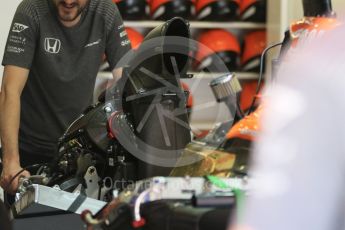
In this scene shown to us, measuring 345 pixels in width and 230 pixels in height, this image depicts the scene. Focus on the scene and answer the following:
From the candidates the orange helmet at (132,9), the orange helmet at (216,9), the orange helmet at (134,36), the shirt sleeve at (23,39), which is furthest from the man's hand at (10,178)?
the orange helmet at (216,9)

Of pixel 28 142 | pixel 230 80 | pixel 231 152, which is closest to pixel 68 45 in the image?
pixel 28 142

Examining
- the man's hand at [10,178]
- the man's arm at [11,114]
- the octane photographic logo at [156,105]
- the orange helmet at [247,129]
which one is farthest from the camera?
the man's arm at [11,114]

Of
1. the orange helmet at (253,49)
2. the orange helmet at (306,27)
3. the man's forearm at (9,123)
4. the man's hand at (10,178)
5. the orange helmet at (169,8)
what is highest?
the orange helmet at (306,27)

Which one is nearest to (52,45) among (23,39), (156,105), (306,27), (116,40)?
(23,39)

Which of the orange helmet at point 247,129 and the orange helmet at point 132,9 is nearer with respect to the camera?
the orange helmet at point 247,129

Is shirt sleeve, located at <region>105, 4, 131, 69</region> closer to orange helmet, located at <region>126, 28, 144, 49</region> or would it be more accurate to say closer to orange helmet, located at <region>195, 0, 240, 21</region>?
orange helmet, located at <region>126, 28, 144, 49</region>

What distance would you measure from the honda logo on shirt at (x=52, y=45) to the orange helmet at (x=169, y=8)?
180cm

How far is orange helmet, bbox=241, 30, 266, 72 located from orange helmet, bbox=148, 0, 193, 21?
1.41ft

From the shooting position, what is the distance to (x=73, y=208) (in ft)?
3.35

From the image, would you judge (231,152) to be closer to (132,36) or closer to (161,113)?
(161,113)

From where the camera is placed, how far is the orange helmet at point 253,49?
3843 mm

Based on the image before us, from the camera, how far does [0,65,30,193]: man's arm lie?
167 cm

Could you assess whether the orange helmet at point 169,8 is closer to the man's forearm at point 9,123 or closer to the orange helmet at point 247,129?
the man's forearm at point 9,123

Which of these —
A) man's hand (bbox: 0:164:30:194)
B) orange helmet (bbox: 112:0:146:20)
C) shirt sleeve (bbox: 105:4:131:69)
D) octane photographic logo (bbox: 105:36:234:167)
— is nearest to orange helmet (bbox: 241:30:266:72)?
orange helmet (bbox: 112:0:146:20)
